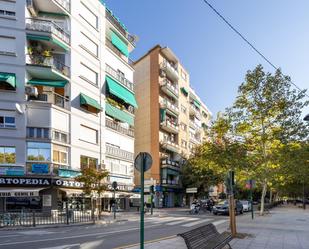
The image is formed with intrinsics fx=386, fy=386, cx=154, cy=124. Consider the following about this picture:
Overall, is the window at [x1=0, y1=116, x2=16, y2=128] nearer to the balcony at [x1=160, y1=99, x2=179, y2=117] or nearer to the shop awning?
the shop awning

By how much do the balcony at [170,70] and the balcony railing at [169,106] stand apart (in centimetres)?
452

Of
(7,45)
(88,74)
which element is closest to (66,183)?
(88,74)

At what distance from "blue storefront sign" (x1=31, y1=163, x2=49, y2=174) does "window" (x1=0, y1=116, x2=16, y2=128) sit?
11.3 feet

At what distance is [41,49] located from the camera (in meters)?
32.6

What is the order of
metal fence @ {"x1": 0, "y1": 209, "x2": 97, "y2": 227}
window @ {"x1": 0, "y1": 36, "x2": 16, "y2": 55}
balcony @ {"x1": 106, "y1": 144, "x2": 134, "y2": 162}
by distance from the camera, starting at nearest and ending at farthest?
1. metal fence @ {"x1": 0, "y1": 209, "x2": 97, "y2": 227}
2. window @ {"x1": 0, "y1": 36, "x2": 16, "y2": 55}
3. balcony @ {"x1": 106, "y1": 144, "x2": 134, "y2": 162}

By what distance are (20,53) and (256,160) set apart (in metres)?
19.6

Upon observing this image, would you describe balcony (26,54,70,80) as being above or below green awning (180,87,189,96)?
below

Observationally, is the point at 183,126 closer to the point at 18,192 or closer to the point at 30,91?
the point at 30,91

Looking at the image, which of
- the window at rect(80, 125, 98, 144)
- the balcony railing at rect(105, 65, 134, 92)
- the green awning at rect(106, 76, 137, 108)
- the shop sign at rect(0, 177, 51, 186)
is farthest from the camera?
the balcony railing at rect(105, 65, 134, 92)

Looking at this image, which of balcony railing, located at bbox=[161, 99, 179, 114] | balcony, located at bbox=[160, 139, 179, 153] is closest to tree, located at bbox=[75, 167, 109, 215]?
balcony, located at bbox=[160, 139, 179, 153]

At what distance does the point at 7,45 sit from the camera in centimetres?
2998

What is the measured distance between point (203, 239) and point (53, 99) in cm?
2511

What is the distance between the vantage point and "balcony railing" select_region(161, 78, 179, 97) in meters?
56.7

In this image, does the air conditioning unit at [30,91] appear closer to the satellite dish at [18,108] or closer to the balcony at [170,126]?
the satellite dish at [18,108]
